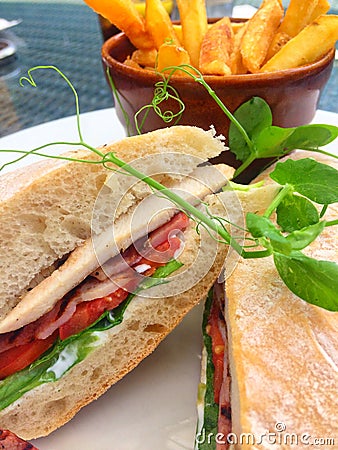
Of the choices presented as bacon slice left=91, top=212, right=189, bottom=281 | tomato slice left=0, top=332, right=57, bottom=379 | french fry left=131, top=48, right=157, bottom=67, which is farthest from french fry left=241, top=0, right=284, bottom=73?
tomato slice left=0, top=332, right=57, bottom=379

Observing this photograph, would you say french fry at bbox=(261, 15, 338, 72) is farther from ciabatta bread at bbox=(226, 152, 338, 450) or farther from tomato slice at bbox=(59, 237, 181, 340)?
tomato slice at bbox=(59, 237, 181, 340)

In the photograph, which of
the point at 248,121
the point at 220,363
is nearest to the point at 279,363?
the point at 220,363

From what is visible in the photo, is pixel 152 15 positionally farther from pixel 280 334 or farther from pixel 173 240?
pixel 280 334

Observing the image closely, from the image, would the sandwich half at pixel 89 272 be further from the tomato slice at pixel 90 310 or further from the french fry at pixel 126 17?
the french fry at pixel 126 17

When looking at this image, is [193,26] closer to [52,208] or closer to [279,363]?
[52,208]

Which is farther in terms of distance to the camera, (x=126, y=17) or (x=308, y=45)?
(x=126, y=17)

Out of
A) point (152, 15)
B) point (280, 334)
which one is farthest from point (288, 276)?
point (152, 15)
